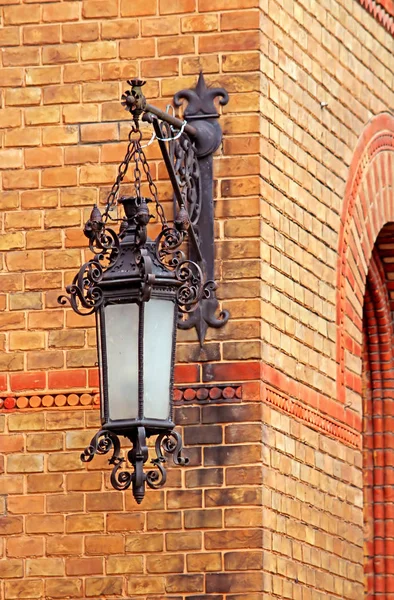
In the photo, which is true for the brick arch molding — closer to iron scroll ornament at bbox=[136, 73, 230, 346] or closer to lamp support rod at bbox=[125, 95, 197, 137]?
iron scroll ornament at bbox=[136, 73, 230, 346]

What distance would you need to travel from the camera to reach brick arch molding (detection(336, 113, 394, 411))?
962 centimetres

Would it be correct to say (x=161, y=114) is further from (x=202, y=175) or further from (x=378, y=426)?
(x=378, y=426)

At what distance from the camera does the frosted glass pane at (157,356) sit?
6.81 metres

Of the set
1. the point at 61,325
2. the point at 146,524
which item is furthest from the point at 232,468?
the point at 61,325

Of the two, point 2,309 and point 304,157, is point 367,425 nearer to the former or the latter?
point 304,157

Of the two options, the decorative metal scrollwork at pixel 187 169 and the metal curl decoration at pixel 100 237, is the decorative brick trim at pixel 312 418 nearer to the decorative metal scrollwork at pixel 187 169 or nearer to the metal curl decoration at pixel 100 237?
the decorative metal scrollwork at pixel 187 169

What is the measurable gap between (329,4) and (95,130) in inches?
68.2

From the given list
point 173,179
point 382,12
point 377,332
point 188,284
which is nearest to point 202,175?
point 173,179

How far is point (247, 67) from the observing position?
8555mm

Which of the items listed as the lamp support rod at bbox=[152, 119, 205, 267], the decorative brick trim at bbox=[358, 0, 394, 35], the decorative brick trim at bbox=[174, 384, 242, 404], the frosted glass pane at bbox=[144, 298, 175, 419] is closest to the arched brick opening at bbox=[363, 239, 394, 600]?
the decorative brick trim at bbox=[358, 0, 394, 35]

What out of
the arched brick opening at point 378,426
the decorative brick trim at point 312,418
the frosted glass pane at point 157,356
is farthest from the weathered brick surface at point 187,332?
the arched brick opening at point 378,426

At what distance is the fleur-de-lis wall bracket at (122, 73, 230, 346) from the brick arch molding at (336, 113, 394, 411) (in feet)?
4.41

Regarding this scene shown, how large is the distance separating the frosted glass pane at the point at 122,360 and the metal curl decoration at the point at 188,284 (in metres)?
0.23

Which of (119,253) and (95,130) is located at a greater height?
(95,130)
